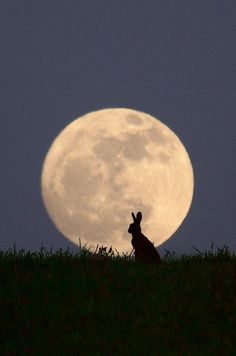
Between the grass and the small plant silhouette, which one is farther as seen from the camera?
the small plant silhouette

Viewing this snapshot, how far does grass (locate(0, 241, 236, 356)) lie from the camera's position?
7.37m

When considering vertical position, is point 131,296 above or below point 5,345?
above

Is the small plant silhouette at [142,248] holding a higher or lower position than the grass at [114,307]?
higher

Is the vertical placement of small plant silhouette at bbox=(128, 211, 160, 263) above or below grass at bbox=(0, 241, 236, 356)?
above

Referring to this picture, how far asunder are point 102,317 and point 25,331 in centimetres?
92

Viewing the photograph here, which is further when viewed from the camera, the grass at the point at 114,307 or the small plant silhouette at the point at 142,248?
the small plant silhouette at the point at 142,248

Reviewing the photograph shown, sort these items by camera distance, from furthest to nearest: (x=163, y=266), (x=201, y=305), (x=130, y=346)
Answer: (x=163, y=266), (x=201, y=305), (x=130, y=346)

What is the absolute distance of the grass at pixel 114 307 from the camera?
7.37 m

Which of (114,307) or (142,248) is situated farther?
(142,248)

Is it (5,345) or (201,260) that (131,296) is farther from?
(201,260)

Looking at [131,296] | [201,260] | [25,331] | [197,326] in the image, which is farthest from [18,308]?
[201,260]

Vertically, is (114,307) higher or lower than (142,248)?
lower

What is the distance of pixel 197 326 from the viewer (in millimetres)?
7965

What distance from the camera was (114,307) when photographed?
8359 mm
